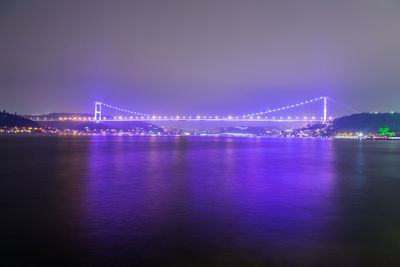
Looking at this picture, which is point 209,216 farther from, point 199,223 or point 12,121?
point 12,121

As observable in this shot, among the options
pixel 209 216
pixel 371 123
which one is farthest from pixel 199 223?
pixel 371 123

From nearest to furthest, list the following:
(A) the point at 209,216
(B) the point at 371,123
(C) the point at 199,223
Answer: (C) the point at 199,223
(A) the point at 209,216
(B) the point at 371,123

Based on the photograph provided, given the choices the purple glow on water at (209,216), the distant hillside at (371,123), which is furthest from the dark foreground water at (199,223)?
the distant hillside at (371,123)

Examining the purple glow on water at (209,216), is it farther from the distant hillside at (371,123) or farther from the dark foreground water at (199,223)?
the distant hillside at (371,123)

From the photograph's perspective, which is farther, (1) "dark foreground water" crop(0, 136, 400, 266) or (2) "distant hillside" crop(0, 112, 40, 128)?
(2) "distant hillside" crop(0, 112, 40, 128)

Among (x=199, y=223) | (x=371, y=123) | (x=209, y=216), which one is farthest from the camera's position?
(x=371, y=123)

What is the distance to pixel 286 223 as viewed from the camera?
22.4 feet

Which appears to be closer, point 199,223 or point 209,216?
point 199,223

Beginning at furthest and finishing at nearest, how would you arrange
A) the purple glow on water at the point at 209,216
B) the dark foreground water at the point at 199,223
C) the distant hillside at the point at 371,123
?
the distant hillside at the point at 371,123, the purple glow on water at the point at 209,216, the dark foreground water at the point at 199,223

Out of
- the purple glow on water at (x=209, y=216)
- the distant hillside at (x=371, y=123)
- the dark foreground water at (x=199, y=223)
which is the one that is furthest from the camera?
the distant hillside at (x=371, y=123)

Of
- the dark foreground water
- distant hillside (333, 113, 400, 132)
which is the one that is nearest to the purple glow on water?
the dark foreground water

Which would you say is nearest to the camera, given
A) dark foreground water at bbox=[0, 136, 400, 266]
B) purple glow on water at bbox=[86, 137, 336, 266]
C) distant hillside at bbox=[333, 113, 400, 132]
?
dark foreground water at bbox=[0, 136, 400, 266]

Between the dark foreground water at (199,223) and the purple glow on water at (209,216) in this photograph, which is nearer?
the dark foreground water at (199,223)

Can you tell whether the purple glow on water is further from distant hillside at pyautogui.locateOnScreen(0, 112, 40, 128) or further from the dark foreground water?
distant hillside at pyautogui.locateOnScreen(0, 112, 40, 128)
